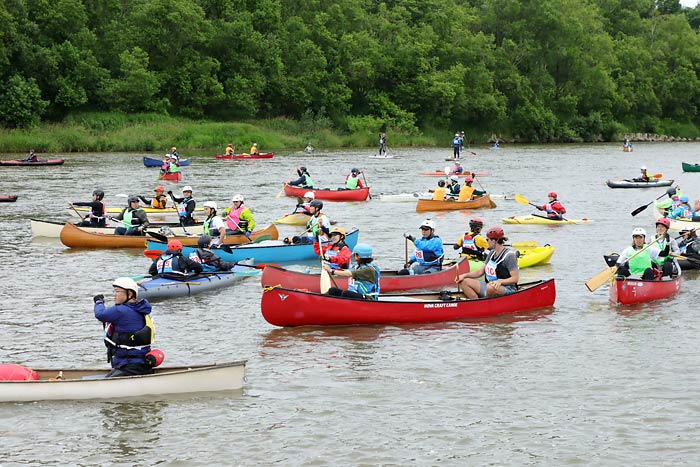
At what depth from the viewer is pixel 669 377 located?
49.1 ft

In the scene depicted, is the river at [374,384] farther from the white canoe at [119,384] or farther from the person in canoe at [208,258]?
the person in canoe at [208,258]

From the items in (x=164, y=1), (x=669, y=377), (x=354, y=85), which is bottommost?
(x=669, y=377)

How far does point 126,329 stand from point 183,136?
65.1 meters

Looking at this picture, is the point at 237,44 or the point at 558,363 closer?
the point at 558,363

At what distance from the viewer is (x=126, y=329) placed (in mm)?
12922

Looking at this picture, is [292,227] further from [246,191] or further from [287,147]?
[287,147]

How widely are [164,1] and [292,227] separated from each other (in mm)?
56150

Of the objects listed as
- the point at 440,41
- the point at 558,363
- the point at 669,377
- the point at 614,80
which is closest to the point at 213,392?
the point at 558,363

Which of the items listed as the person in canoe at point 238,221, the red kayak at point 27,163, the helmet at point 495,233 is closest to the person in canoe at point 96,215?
the person in canoe at point 238,221

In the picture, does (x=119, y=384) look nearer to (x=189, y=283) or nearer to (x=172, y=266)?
(x=189, y=283)

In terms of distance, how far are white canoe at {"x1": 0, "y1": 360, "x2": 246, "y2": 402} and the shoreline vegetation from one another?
57.5 metres

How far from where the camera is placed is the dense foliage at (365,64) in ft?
A: 258

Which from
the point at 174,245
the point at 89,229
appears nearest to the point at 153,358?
the point at 174,245

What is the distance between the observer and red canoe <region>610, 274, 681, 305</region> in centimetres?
1936
